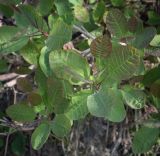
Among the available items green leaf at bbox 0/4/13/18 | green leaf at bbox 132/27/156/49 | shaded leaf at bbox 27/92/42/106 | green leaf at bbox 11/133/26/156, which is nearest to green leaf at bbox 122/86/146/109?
green leaf at bbox 132/27/156/49

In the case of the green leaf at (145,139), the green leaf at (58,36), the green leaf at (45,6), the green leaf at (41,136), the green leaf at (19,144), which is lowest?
the green leaf at (19,144)

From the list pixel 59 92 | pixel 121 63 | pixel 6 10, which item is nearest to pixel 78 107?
pixel 59 92

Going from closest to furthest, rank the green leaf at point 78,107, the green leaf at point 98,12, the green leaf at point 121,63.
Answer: the green leaf at point 121,63 < the green leaf at point 78,107 < the green leaf at point 98,12

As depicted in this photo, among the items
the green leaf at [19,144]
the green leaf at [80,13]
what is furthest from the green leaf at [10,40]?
the green leaf at [19,144]

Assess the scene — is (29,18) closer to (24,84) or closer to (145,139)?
(24,84)

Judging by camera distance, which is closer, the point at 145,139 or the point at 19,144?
the point at 145,139

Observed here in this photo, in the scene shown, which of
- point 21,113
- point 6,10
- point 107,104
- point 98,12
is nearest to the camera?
point 107,104

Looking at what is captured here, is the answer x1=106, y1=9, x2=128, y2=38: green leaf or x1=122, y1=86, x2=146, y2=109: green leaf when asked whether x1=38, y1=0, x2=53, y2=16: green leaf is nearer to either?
x1=106, y1=9, x2=128, y2=38: green leaf

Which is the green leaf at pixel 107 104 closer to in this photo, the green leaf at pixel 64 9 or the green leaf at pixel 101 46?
the green leaf at pixel 101 46
